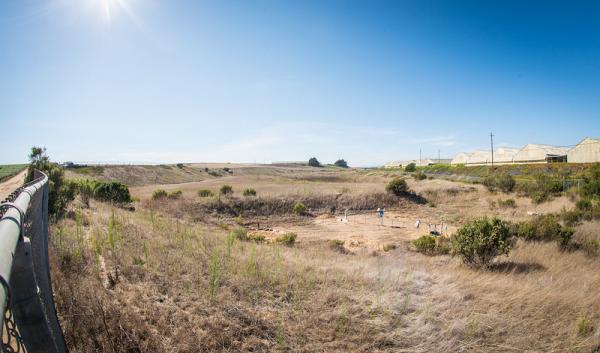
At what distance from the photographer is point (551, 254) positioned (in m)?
9.58

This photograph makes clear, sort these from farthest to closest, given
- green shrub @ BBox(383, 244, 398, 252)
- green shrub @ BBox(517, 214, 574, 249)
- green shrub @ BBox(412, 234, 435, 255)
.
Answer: green shrub @ BBox(383, 244, 398, 252)
green shrub @ BBox(412, 234, 435, 255)
green shrub @ BBox(517, 214, 574, 249)

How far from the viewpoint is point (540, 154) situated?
182 ft

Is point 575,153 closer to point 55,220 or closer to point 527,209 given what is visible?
point 527,209

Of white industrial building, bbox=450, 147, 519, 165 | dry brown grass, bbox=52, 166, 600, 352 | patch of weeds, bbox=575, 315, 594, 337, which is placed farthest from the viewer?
white industrial building, bbox=450, 147, 519, 165

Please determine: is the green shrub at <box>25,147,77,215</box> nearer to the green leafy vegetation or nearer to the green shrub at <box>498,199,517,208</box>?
the green leafy vegetation

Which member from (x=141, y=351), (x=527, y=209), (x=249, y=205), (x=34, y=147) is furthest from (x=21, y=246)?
(x=527, y=209)

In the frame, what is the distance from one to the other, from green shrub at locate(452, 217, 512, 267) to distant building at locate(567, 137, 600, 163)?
155 feet

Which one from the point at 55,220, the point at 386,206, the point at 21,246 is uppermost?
the point at 21,246

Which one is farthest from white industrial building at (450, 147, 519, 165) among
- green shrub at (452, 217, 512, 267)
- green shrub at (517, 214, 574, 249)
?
green shrub at (452, 217, 512, 267)

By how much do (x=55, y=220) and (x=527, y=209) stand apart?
28574mm

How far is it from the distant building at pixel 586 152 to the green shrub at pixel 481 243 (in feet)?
155

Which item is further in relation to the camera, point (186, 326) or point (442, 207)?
point (442, 207)

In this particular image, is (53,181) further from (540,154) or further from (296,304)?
(540,154)

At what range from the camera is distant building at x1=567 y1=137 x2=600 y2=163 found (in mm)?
41584
